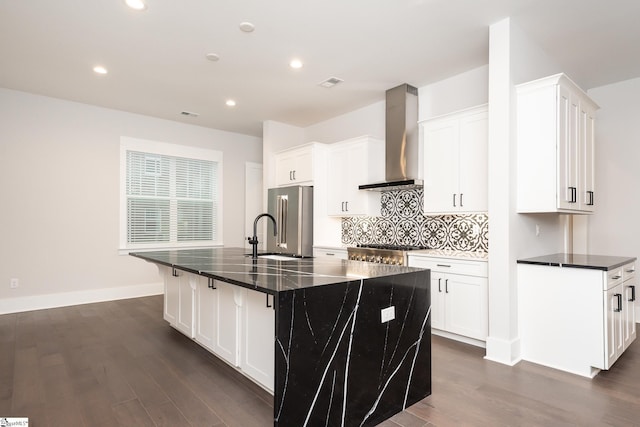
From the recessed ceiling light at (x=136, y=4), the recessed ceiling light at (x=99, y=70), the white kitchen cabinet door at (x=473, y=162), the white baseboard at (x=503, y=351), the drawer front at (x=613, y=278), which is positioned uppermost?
the recessed ceiling light at (x=136, y=4)

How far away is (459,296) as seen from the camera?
11.1 ft

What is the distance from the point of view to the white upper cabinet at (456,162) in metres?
3.42

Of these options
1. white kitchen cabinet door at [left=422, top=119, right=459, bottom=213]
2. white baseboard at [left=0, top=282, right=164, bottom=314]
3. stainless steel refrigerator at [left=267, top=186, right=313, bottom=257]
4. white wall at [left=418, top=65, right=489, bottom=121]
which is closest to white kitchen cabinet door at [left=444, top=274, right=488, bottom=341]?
white kitchen cabinet door at [left=422, top=119, right=459, bottom=213]

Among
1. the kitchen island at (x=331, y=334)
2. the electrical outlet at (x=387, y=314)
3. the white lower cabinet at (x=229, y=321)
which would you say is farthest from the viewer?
the white lower cabinet at (x=229, y=321)

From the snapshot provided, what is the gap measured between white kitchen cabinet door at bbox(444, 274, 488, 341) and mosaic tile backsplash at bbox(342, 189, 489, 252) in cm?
62

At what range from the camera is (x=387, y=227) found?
15.6ft

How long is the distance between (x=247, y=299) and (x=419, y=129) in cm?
312

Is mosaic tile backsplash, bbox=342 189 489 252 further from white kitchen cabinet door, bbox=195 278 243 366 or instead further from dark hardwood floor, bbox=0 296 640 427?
white kitchen cabinet door, bbox=195 278 243 366

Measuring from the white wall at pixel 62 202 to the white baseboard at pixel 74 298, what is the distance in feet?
0.04

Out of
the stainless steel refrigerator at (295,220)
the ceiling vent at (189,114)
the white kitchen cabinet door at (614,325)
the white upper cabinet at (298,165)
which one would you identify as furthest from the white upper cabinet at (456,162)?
the ceiling vent at (189,114)

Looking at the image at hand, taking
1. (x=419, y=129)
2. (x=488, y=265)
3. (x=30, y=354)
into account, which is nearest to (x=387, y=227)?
(x=419, y=129)

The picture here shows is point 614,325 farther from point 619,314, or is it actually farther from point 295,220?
point 295,220

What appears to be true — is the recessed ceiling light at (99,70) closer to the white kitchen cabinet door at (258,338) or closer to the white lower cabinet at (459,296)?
the white kitchen cabinet door at (258,338)

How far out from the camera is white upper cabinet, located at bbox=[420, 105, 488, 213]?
342 cm
